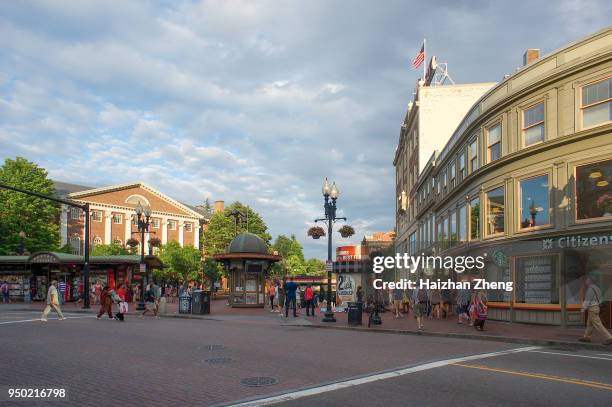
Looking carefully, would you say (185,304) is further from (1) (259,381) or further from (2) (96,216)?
(2) (96,216)

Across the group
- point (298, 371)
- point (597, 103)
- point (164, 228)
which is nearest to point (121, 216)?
point (164, 228)

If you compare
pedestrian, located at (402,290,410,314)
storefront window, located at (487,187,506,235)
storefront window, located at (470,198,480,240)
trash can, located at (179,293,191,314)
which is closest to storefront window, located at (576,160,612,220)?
storefront window, located at (487,187,506,235)

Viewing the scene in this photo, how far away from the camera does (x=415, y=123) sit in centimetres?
4597

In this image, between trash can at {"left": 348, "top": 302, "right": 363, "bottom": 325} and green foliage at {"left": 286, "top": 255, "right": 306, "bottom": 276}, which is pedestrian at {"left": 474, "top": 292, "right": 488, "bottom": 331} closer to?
trash can at {"left": 348, "top": 302, "right": 363, "bottom": 325}

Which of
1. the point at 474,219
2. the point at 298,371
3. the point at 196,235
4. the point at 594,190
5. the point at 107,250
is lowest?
the point at 298,371

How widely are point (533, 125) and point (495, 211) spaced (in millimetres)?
4386

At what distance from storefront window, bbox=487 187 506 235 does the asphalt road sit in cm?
934

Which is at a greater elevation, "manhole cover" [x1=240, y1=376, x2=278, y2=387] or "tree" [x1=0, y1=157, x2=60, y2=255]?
"tree" [x1=0, y1=157, x2=60, y2=255]

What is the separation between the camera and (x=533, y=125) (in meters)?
21.9

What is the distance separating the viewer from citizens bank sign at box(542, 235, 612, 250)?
18625mm

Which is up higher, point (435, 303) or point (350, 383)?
point (350, 383)

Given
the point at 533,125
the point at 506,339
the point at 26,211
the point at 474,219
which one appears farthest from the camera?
the point at 26,211

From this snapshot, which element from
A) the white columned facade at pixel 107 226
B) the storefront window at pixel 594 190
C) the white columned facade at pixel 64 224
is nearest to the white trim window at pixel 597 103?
the storefront window at pixel 594 190

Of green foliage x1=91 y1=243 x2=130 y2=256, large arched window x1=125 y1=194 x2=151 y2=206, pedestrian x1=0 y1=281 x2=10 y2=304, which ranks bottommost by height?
pedestrian x1=0 y1=281 x2=10 y2=304
